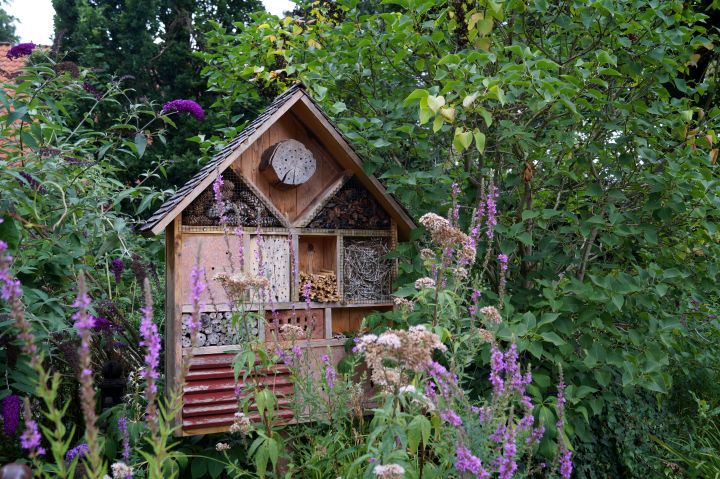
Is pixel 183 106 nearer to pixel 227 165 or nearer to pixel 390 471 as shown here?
pixel 227 165

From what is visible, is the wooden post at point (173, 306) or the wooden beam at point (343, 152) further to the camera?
the wooden beam at point (343, 152)

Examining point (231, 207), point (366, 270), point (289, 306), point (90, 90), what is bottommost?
point (289, 306)

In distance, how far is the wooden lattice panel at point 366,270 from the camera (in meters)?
4.39

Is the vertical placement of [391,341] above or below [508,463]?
above

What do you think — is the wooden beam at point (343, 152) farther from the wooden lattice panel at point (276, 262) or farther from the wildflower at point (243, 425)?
the wildflower at point (243, 425)

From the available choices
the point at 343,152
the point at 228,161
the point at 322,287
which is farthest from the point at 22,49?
the point at 322,287

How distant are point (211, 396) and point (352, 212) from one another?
1.56 meters

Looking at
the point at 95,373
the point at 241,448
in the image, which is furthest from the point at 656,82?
the point at 95,373

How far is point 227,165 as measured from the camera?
3891 millimetres

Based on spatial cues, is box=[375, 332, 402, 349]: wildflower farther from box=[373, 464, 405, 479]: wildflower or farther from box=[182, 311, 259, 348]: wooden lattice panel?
box=[182, 311, 259, 348]: wooden lattice panel

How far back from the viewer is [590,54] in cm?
440

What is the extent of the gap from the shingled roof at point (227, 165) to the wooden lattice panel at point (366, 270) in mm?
310

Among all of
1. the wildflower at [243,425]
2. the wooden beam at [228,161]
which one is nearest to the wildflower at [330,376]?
the wildflower at [243,425]

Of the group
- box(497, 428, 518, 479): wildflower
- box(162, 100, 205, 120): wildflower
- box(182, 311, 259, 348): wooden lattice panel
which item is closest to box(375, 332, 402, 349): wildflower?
box(497, 428, 518, 479): wildflower
